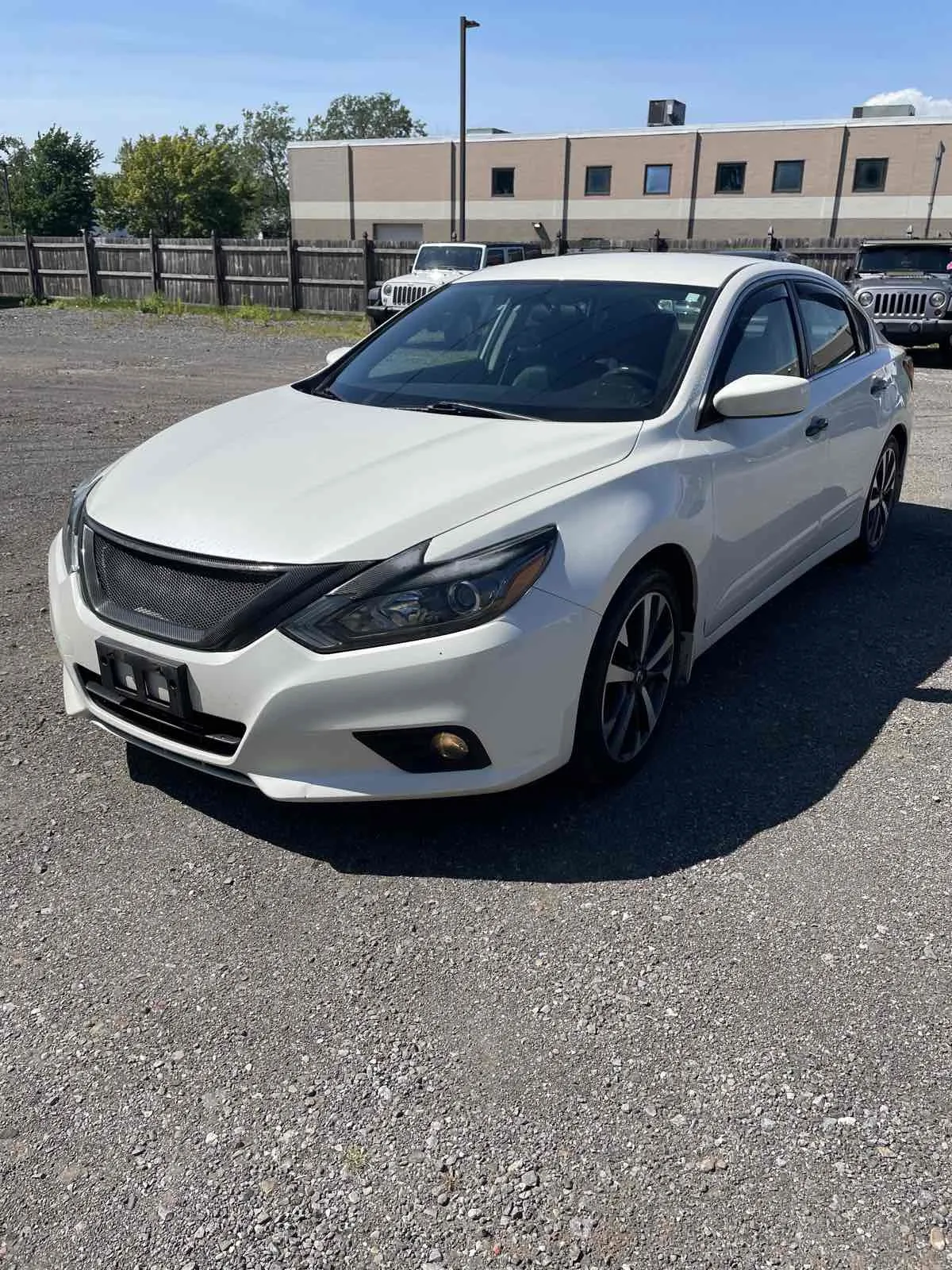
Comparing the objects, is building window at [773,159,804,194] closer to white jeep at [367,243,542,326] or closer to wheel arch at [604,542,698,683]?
white jeep at [367,243,542,326]

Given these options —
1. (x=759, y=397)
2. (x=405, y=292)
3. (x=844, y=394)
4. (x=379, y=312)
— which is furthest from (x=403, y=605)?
(x=379, y=312)

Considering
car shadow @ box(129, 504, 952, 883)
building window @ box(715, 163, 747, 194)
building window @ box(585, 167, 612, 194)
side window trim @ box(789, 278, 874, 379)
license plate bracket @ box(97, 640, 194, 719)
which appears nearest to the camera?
license plate bracket @ box(97, 640, 194, 719)

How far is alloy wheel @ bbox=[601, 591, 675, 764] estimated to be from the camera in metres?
3.37

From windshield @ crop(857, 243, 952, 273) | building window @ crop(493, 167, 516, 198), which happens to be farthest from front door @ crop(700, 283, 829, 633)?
building window @ crop(493, 167, 516, 198)

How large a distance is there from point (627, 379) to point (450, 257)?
18403mm

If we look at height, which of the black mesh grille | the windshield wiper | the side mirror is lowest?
the black mesh grille

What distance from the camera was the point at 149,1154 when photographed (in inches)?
84.0

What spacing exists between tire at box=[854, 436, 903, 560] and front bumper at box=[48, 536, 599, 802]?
3.32 metres

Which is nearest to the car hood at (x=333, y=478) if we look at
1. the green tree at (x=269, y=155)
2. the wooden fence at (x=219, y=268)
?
the wooden fence at (x=219, y=268)

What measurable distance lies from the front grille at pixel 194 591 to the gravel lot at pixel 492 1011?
69 centimetres

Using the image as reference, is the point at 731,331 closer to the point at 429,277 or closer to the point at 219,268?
the point at 429,277

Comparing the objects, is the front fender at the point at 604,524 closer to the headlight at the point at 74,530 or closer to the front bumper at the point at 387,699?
the front bumper at the point at 387,699

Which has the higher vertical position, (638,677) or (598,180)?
(598,180)

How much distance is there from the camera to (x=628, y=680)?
3.43 metres
